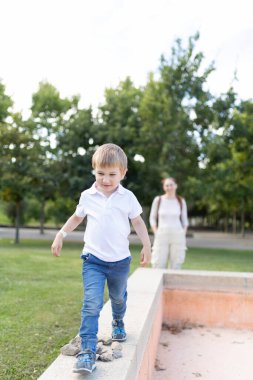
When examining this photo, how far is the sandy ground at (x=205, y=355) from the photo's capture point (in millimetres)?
4172

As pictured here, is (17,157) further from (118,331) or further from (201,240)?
(118,331)

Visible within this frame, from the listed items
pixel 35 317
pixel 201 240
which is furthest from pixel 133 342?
pixel 201 240

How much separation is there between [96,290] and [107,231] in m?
0.42

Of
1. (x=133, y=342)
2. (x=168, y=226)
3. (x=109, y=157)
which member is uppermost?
(x=109, y=157)

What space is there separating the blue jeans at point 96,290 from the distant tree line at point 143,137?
13689mm

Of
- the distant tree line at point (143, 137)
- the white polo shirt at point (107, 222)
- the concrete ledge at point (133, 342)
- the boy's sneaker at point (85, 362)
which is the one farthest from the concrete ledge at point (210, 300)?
the distant tree line at point (143, 137)

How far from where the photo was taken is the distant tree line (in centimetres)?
1727

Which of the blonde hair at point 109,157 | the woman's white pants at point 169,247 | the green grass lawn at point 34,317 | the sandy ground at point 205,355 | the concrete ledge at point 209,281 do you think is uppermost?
the blonde hair at point 109,157

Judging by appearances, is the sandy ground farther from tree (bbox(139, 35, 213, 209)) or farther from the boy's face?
tree (bbox(139, 35, 213, 209))

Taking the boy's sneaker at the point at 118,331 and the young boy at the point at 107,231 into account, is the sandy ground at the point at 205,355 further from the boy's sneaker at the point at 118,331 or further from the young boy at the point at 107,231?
the young boy at the point at 107,231

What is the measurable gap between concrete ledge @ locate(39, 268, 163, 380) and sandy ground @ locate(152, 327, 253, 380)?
0.52 m

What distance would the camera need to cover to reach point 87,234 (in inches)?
125

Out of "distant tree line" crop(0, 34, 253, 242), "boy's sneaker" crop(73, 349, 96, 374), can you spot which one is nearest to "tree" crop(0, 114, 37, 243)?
"distant tree line" crop(0, 34, 253, 242)

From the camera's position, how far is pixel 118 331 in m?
3.22
